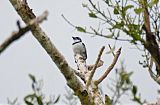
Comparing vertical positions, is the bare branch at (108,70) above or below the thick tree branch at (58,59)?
below

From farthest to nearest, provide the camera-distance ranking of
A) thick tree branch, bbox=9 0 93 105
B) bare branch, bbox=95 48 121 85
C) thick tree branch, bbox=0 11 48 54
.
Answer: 1. bare branch, bbox=95 48 121 85
2. thick tree branch, bbox=9 0 93 105
3. thick tree branch, bbox=0 11 48 54

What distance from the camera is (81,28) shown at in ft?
3.59

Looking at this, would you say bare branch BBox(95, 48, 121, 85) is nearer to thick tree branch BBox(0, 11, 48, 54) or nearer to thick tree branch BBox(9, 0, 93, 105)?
thick tree branch BBox(9, 0, 93, 105)

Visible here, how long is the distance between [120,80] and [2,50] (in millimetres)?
479

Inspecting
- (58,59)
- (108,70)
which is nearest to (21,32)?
(58,59)

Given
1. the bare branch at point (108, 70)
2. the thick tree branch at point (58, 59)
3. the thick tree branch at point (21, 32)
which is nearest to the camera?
the thick tree branch at point (21, 32)

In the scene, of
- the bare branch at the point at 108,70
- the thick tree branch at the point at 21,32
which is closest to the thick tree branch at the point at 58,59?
the bare branch at the point at 108,70

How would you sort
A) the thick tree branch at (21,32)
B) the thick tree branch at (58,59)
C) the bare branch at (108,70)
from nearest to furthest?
the thick tree branch at (21,32) → the thick tree branch at (58,59) → the bare branch at (108,70)

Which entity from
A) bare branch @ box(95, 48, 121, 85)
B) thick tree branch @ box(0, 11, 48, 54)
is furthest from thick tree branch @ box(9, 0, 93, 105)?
thick tree branch @ box(0, 11, 48, 54)

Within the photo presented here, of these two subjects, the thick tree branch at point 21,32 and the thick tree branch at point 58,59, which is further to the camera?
the thick tree branch at point 58,59

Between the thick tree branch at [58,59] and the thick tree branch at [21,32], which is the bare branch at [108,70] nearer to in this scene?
the thick tree branch at [58,59]

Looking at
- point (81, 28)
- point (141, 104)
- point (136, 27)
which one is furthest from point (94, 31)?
point (141, 104)

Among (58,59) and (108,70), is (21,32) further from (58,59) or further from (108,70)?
(108,70)

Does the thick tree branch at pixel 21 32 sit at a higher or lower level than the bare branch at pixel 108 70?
higher
